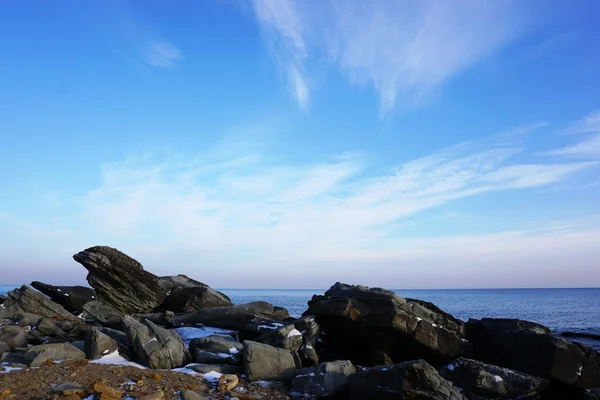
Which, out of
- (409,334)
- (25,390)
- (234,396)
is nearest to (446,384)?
(409,334)

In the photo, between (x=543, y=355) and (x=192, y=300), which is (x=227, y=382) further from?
(x=543, y=355)

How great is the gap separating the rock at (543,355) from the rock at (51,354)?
1643cm

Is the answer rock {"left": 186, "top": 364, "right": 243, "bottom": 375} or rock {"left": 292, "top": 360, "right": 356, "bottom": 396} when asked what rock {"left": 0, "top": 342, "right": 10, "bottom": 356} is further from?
rock {"left": 292, "top": 360, "right": 356, "bottom": 396}

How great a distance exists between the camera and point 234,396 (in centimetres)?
1152

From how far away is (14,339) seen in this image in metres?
14.6

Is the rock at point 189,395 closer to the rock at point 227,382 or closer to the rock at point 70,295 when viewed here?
the rock at point 227,382

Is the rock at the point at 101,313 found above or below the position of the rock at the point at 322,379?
above

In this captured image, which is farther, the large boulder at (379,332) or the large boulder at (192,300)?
the large boulder at (192,300)

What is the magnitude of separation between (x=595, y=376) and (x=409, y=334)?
23.7 feet

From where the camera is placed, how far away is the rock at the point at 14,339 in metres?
14.4

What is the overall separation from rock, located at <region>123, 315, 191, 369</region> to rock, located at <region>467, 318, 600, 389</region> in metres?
13.3

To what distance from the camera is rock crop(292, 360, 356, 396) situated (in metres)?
12.8

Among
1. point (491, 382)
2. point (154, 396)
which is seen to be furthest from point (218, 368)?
point (491, 382)

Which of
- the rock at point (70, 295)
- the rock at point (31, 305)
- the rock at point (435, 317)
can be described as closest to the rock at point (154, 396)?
the rock at point (435, 317)
